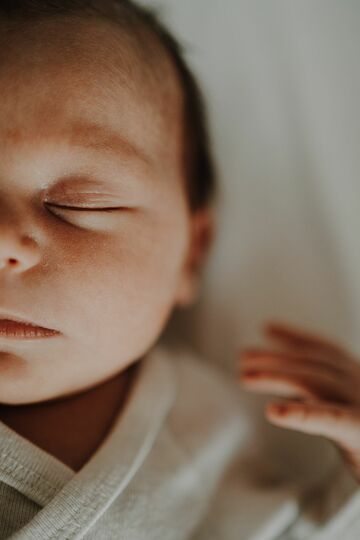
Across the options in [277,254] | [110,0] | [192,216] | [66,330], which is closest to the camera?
[66,330]

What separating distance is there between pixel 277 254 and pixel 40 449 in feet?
2.06

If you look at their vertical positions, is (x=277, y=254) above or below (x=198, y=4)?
below

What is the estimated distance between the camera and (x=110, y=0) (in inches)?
32.7

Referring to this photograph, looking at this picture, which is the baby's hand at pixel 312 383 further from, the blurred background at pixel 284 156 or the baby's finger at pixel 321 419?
the blurred background at pixel 284 156

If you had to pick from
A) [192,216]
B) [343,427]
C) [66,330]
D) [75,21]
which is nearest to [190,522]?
[343,427]

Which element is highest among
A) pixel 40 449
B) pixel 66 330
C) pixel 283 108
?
Result: pixel 283 108

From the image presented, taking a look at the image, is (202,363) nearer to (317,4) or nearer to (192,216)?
(192,216)

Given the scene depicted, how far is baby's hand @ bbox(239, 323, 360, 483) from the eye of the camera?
2.72 ft

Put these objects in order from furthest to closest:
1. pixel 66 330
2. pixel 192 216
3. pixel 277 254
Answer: pixel 277 254 → pixel 192 216 → pixel 66 330

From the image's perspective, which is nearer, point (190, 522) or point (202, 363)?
point (190, 522)

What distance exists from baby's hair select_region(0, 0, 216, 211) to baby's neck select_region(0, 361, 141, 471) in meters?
0.40

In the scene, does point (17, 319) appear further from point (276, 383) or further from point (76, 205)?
point (276, 383)

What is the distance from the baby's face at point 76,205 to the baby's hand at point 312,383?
0.24 meters

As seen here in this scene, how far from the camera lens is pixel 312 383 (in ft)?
3.06
